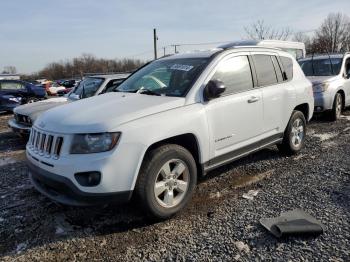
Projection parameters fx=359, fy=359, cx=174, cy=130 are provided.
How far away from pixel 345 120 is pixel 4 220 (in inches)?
332

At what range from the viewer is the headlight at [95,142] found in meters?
3.37

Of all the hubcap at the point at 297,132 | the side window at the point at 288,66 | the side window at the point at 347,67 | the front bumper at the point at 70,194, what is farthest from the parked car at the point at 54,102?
the side window at the point at 347,67

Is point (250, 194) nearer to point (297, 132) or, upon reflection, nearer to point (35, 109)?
point (297, 132)

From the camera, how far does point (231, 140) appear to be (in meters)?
4.52

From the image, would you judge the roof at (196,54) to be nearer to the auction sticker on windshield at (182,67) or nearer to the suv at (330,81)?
the auction sticker on windshield at (182,67)

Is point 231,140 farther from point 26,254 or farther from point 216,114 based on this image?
point 26,254

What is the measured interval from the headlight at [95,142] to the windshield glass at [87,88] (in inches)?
182

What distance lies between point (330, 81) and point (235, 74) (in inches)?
224

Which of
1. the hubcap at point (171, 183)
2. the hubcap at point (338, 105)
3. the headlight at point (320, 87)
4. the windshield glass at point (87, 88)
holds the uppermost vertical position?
the windshield glass at point (87, 88)

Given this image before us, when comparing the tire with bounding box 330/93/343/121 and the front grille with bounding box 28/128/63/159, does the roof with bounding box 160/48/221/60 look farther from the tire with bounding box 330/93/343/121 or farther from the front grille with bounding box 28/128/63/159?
the tire with bounding box 330/93/343/121

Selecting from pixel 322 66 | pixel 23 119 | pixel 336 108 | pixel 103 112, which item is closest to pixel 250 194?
pixel 103 112

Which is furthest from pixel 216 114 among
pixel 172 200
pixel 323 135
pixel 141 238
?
pixel 323 135

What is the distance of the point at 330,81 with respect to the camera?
368 inches

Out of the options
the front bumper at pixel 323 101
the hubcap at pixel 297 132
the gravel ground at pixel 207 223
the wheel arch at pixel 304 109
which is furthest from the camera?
the front bumper at pixel 323 101
